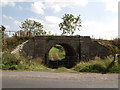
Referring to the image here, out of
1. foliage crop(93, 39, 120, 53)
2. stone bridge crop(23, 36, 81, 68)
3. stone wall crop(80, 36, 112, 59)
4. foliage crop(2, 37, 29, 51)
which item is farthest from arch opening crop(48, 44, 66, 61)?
foliage crop(2, 37, 29, 51)

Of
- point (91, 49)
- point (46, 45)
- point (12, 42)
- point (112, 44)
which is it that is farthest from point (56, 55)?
point (12, 42)

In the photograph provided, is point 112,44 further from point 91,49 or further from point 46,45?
point 46,45

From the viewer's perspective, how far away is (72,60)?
2706cm

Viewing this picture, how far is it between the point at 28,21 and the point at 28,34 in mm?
36827

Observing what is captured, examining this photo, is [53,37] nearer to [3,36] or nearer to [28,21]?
[3,36]

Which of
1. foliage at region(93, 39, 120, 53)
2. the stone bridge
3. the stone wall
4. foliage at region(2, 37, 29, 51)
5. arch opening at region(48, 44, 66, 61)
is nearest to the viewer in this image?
foliage at region(2, 37, 29, 51)

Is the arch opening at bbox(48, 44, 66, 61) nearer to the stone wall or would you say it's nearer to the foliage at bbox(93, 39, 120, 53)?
the stone wall

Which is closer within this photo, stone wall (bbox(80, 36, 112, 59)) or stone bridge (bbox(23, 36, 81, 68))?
stone bridge (bbox(23, 36, 81, 68))

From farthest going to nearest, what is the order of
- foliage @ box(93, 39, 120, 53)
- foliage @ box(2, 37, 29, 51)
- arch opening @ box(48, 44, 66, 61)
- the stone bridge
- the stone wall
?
arch opening @ box(48, 44, 66, 61) → foliage @ box(93, 39, 120, 53) → the stone wall → the stone bridge → foliage @ box(2, 37, 29, 51)

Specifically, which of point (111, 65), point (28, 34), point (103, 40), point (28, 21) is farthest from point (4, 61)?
point (28, 21)

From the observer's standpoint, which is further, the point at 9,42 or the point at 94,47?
the point at 94,47

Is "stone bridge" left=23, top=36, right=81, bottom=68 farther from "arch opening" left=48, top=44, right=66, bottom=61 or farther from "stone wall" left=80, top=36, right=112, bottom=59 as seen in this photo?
"arch opening" left=48, top=44, right=66, bottom=61

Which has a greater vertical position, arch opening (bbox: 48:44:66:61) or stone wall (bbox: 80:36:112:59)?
stone wall (bbox: 80:36:112:59)

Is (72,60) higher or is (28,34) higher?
(28,34)
